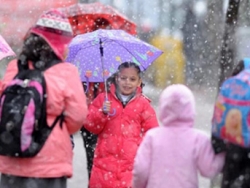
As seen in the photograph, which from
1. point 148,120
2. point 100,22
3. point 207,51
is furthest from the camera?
point 207,51

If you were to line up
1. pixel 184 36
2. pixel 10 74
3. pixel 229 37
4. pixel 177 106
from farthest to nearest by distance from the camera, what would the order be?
pixel 184 36 → pixel 229 37 → pixel 10 74 → pixel 177 106

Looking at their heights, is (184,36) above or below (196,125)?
below

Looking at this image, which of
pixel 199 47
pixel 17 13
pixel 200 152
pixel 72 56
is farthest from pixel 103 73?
pixel 199 47

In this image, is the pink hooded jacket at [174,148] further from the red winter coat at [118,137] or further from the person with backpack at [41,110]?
the red winter coat at [118,137]

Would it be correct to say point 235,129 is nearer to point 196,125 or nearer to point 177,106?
point 177,106

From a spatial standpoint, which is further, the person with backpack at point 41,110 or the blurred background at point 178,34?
the blurred background at point 178,34

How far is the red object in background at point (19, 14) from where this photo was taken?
1445 centimetres

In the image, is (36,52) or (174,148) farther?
(36,52)

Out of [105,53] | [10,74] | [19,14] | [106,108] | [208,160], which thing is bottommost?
[19,14]

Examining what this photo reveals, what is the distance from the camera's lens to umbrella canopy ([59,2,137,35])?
9.88m

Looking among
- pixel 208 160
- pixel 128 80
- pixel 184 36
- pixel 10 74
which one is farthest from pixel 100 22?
pixel 184 36

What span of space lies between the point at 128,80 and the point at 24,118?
1.99 meters

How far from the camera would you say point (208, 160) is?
5.13 m

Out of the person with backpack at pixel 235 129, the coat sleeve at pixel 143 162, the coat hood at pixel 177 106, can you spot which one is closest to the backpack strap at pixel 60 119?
the coat sleeve at pixel 143 162
